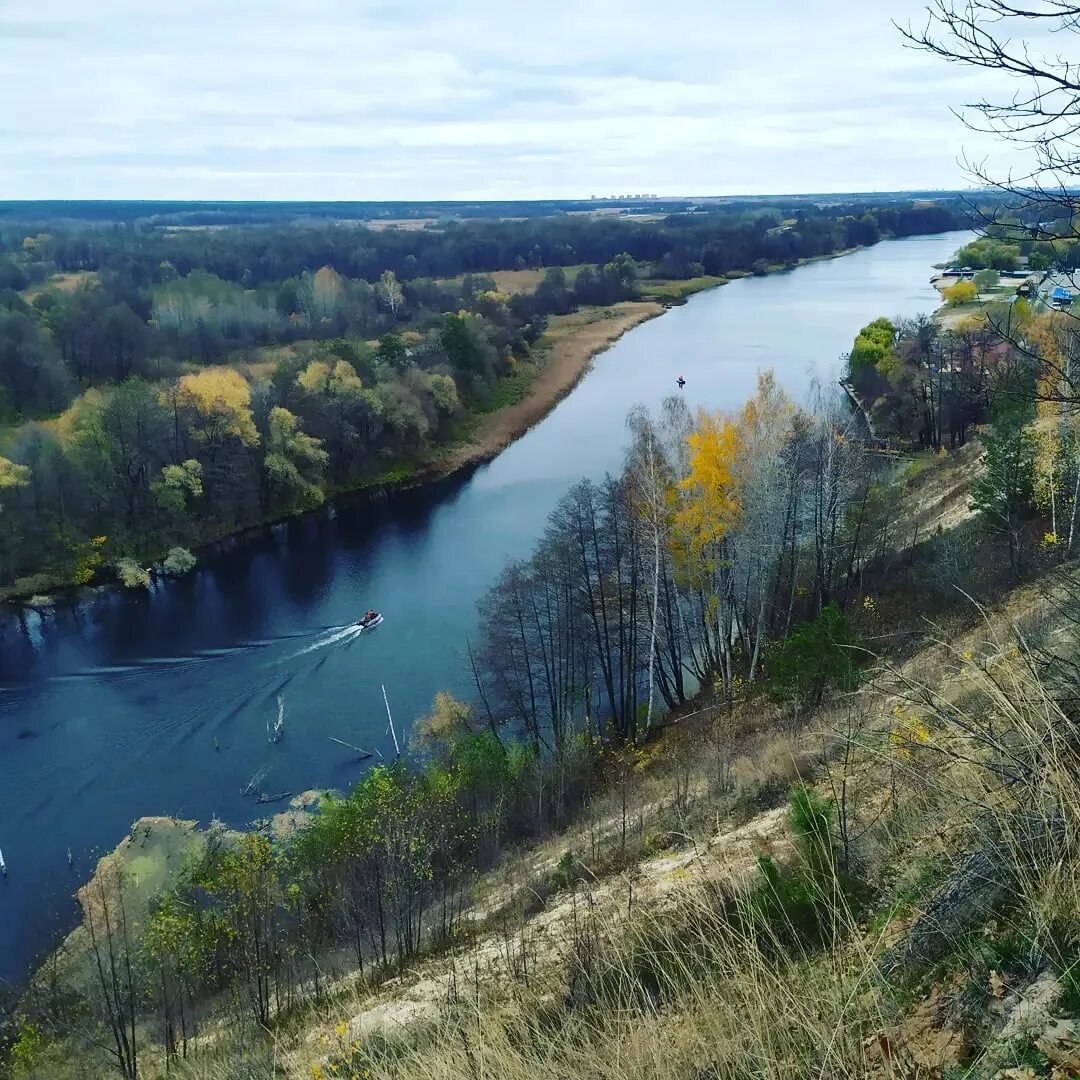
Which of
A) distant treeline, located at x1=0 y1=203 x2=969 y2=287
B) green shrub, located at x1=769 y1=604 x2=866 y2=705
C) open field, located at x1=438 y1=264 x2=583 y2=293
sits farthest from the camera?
distant treeline, located at x1=0 y1=203 x2=969 y2=287

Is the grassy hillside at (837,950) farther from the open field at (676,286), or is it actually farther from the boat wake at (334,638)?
the open field at (676,286)

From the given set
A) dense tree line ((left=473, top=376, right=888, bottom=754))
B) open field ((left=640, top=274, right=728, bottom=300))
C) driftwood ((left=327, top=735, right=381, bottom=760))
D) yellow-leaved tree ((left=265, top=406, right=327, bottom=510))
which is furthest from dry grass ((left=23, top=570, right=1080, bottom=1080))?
open field ((left=640, top=274, right=728, bottom=300))

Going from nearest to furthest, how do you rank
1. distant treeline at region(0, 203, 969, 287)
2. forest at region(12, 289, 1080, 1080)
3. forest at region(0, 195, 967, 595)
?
forest at region(12, 289, 1080, 1080)
forest at region(0, 195, 967, 595)
distant treeline at region(0, 203, 969, 287)

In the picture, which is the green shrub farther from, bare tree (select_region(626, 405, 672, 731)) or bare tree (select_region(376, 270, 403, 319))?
bare tree (select_region(376, 270, 403, 319))

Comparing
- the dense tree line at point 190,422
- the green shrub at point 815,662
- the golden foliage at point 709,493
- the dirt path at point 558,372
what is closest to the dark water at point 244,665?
the dirt path at point 558,372

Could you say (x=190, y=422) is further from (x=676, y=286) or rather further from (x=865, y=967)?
(x=676, y=286)

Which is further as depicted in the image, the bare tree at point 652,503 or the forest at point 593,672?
the bare tree at point 652,503

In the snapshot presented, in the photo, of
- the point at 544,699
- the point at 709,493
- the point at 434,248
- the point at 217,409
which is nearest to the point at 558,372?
the point at 217,409
